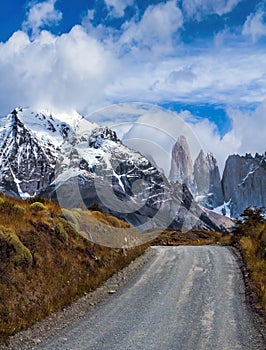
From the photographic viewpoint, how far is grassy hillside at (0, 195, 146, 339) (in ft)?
35.3

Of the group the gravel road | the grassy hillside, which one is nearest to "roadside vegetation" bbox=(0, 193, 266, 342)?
the grassy hillside

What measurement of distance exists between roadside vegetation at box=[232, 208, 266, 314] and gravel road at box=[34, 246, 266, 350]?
2.11 ft

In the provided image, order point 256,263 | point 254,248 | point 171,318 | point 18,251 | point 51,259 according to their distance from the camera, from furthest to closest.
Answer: point 254,248 < point 256,263 < point 51,259 < point 18,251 < point 171,318

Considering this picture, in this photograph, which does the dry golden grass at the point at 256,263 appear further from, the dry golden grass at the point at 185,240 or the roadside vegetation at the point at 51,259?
the dry golden grass at the point at 185,240

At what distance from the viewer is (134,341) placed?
30.0 feet

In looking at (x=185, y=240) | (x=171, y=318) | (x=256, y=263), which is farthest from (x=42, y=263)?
(x=185, y=240)

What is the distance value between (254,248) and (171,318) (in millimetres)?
12764

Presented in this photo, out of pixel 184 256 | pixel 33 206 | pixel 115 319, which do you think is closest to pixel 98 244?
pixel 33 206

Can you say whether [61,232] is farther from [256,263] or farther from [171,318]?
[256,263]

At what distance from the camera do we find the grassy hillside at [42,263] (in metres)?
10.8

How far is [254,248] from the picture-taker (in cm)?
2217

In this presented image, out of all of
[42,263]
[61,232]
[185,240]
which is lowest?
[42,263]

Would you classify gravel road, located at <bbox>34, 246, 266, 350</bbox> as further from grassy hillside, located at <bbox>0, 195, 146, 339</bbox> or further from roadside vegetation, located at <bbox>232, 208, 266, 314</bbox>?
grassy hillside, located at <bbox>0, 195, 146, 339</bbox>

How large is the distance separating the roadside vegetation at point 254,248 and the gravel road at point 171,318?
2.11ft
